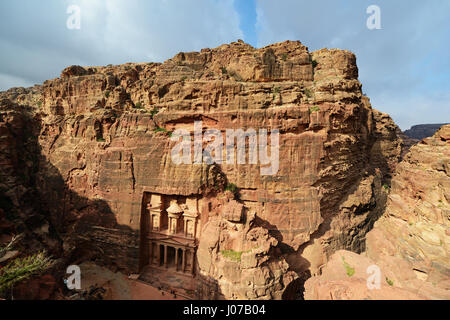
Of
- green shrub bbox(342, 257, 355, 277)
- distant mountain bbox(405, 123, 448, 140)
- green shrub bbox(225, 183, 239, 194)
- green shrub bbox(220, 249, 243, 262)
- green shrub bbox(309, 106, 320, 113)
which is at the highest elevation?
distant mountain bbox(405, 123, 448, 140)

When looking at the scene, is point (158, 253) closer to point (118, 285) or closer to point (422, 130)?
point (118, 285)

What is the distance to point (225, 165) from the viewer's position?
715 inches

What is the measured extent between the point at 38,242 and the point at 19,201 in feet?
16.6

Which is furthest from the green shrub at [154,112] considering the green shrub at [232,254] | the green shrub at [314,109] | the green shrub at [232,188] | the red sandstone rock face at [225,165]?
the green shrub at [314,109]

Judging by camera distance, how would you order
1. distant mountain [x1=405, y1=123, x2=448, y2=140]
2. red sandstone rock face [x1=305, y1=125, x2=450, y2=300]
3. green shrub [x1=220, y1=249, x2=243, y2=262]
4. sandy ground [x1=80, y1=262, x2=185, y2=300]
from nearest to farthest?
red sandstone rock face [x1=305, y1=125, x2=450, y2=300] < green shrub [x1=220, y1=249, x2=243, y2=262] < sandy ground [x1=80, y1=262, x2=185, y2=300] < distant mountain [x1=405, y1=123, x2=448, y2=140]

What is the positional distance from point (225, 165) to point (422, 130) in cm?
12989

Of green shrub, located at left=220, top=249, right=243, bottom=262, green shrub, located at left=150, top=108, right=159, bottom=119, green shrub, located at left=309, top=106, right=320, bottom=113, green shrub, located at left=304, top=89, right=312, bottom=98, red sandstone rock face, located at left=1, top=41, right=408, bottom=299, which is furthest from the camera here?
green shrub, located at left=150, top=108, right=159, bottom=119

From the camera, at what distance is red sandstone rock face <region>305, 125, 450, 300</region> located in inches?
339

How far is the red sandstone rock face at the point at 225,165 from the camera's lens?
1670cm

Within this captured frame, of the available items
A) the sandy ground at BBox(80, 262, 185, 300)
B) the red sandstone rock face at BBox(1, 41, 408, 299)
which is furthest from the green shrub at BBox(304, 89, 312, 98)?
the sandy ground at BBox(80, 262, 185, 300)

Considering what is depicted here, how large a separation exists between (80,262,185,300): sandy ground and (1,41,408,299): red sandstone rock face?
1.21 metres

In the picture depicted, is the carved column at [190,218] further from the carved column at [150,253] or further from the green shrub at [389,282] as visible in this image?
the green shrub at [389,282]

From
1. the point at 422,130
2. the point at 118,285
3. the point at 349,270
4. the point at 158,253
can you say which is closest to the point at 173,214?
the point at 158,253

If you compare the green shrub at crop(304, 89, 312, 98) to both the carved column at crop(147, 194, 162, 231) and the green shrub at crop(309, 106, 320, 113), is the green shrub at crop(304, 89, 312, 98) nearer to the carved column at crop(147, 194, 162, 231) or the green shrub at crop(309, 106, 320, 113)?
the green shrub at crop(309, 106, 320, 113)
